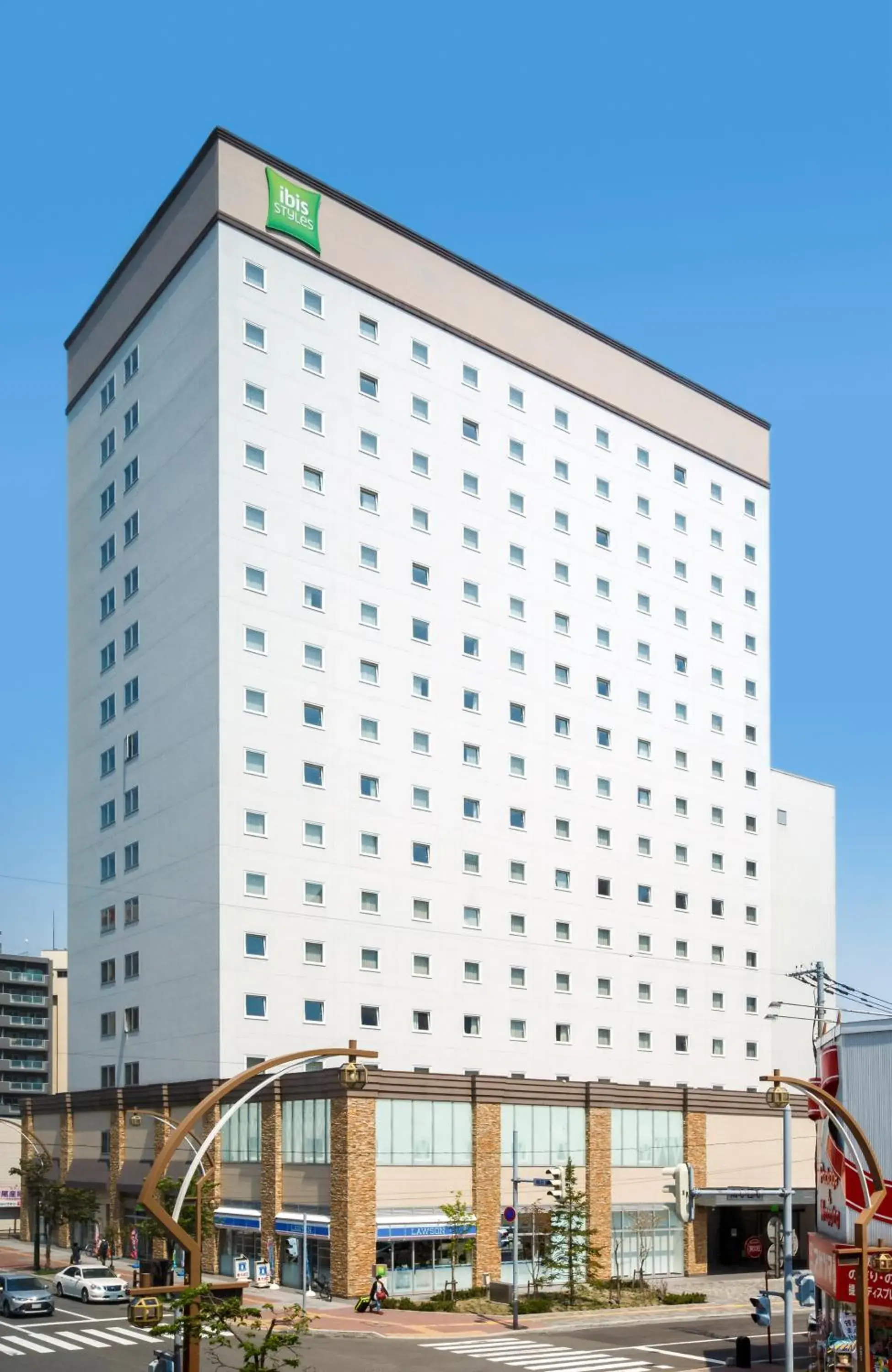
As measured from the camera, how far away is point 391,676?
8075cm

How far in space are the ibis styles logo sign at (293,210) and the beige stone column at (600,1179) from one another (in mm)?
47519

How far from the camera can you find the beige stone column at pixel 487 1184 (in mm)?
71562

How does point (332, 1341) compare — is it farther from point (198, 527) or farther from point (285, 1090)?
point (198, 527)

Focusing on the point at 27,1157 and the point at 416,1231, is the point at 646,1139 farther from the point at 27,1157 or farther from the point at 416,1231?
the point at 27,1157

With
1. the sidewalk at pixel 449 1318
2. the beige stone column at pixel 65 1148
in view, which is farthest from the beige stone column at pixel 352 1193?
the beige stone column at pixel 65 1148

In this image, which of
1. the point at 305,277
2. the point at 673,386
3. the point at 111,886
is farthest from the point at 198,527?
the point at 673,386

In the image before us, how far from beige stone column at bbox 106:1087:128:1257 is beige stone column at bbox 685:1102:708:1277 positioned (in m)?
29.8

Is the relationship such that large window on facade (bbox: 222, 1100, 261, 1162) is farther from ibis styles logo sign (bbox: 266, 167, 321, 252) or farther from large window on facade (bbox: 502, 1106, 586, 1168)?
ibis styles logo sign (bbox: 266, 167, 321, 252)

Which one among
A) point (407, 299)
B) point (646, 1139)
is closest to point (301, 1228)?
point (646, 1139)

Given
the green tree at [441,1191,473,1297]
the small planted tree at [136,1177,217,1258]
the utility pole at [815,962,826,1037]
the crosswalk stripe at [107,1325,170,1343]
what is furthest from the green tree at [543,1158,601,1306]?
the crosswalk stripe at [107,1325,170,1343]

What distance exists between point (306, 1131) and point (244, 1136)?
591 cm

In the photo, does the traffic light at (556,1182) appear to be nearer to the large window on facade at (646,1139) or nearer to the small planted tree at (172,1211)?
the large window on facade at (646,1139)

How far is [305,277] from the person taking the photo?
3155 inches

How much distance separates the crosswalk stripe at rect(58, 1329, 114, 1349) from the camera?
1981 inches
